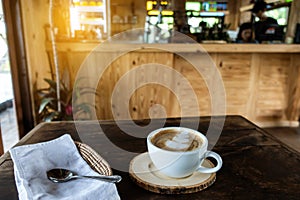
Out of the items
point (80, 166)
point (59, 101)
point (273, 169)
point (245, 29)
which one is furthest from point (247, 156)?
point (245, 29)

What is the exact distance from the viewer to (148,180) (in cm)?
70

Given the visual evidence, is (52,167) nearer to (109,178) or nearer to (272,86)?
(109,178)

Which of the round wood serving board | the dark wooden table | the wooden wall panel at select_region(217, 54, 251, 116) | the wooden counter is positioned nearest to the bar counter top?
the wooden counter

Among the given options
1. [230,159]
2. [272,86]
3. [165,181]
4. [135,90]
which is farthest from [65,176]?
[272,86]

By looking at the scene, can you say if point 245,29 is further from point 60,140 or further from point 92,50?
point 60,140

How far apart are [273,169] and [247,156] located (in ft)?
0.34

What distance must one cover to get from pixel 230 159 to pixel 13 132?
239cm

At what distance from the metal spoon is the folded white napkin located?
11 millimetres

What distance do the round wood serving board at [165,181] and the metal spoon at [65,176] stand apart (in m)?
0.08

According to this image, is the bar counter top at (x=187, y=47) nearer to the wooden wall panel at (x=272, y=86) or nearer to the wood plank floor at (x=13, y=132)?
the wooden wall panel at (x=272, y=86)

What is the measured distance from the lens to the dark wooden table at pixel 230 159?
659 mm

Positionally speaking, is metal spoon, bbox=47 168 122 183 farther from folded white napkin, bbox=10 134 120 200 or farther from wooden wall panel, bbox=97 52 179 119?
wooden wall panel, bbox=97 52 179 119

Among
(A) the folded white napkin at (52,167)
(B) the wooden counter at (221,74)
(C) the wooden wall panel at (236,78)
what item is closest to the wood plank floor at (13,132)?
(B) the wooden counter at (221,74)

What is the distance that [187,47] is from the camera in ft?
8.43
